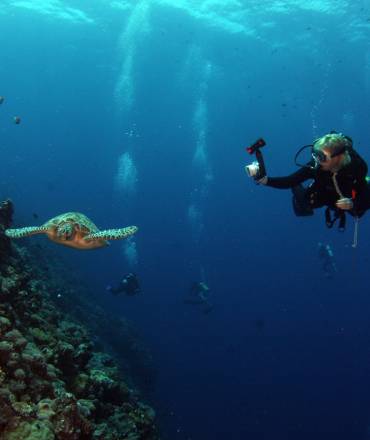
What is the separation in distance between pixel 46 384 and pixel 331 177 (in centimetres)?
437

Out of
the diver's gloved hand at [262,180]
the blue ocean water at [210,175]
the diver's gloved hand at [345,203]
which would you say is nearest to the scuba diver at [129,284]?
the blue ocean water at [210,175]

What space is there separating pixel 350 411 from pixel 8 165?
107 meters

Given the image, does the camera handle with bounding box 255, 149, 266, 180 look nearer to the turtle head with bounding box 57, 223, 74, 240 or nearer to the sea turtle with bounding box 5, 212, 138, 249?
the sea turtle with bounding box 5, 212, 138, 249

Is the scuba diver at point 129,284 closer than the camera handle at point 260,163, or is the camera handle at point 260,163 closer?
the camera handle at point 260,163

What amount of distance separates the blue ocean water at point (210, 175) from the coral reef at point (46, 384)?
484 inches

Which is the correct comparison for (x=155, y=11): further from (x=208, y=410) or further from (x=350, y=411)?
(x=350, y=411)

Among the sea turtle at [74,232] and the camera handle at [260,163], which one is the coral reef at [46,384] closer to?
the sea turtle at [74,232]

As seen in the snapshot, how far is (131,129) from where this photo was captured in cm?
9144

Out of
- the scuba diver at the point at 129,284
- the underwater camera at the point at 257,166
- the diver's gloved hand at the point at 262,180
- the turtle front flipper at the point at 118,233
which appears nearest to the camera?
the underwater camera at the point at 257,166

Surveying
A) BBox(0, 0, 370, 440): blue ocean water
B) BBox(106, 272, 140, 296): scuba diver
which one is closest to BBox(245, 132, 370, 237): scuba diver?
BBox(106, 272, 140, 296): scuba diver

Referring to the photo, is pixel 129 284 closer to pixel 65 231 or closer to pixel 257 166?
pixel 65 231

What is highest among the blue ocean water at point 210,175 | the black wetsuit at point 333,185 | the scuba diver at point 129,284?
the black wetsuit at point 333,185

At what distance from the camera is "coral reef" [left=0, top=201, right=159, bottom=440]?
11.8 feet

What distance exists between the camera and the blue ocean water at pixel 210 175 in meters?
36.4
